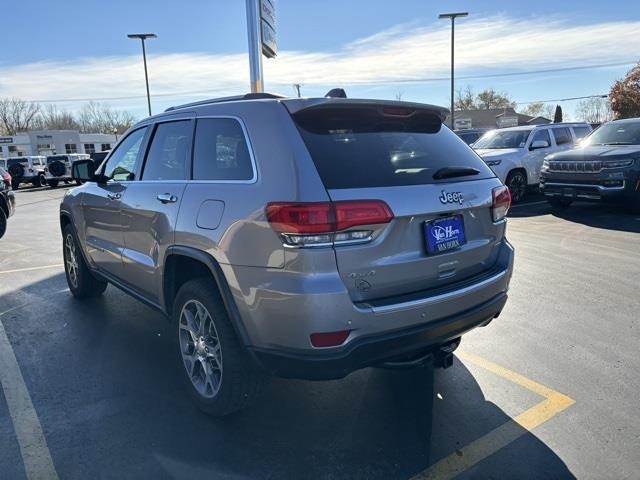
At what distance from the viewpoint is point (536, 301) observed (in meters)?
5.02

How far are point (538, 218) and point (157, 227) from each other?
854cm

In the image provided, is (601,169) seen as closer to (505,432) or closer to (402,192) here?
(505,432)

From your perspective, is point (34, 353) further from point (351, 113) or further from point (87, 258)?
point (351, 113)

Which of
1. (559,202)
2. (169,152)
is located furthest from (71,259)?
(559,202)

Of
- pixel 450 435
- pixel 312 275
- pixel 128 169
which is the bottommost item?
pixel 450 435

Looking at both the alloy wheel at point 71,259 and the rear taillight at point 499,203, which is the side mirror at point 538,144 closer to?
the rear taillight at point 499,203

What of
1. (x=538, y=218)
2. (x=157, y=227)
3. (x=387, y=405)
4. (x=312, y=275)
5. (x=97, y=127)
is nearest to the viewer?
(x=312, y=275)

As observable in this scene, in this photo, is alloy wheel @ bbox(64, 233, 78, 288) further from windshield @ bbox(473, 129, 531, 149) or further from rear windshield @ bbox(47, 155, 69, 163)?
rear windshield @ bbox(47, 155, 69, 163)

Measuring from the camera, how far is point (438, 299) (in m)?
2.71

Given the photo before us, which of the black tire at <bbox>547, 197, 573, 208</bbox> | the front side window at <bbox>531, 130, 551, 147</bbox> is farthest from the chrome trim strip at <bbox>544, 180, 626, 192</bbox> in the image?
the front side window at <bbox>531, 130, 551, 147</bbox>

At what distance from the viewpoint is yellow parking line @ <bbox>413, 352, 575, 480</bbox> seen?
8.43 ft

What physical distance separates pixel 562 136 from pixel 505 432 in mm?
12103

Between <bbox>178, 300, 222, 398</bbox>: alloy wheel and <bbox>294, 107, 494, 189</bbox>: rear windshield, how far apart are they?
1.17 meters

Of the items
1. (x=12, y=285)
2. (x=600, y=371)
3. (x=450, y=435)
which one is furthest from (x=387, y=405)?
(x=12, y=285)
